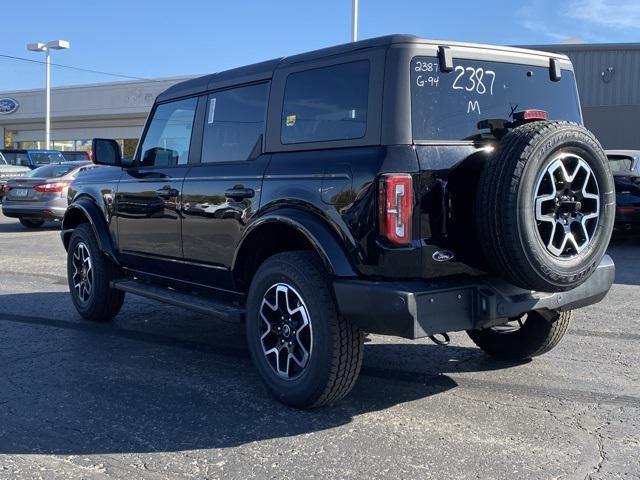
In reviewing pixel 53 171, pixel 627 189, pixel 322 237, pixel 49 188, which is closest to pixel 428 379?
pixel 322 237

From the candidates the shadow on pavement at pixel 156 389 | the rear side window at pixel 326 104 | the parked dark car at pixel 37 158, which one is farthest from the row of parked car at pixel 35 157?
the rear side window at pixel 326 104

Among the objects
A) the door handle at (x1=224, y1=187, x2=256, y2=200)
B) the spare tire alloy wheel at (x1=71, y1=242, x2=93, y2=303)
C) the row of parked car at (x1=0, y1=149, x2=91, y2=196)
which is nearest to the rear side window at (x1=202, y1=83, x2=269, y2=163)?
the door handle at (x1=224, y1=187, x2=256, y2=200)

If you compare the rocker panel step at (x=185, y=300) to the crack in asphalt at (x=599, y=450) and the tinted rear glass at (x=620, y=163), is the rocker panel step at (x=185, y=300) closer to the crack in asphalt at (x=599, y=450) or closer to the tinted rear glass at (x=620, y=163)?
the crack in asphalt at (x=599, y=450)

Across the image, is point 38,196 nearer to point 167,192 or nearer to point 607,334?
point 167,192

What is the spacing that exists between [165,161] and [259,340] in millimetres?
1989

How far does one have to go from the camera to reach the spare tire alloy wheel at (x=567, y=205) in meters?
3.50

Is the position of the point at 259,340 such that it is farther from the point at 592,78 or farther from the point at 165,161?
the point at 592,78

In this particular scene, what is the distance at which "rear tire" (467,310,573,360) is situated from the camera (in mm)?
4664

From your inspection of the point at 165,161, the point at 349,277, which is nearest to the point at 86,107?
the point at 165,161

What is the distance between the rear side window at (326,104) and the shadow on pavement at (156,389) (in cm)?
164

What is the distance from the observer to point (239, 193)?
4.36 m

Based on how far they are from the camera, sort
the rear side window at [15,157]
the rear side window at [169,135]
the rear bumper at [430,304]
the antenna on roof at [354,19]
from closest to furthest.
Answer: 1. the rear bumper at [430,304]
2. the rear side window at [169,135]
3. the antenna on roof at [354,19]
4. the rear side window at [15,157]

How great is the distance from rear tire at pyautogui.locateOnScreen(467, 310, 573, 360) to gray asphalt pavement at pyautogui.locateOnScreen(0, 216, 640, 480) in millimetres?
109

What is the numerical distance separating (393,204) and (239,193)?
129 centimetres
